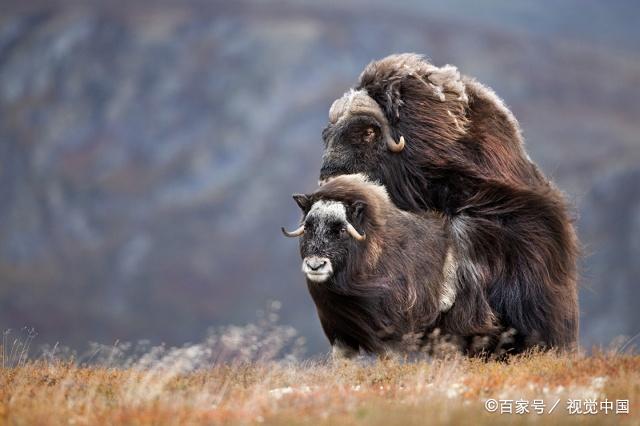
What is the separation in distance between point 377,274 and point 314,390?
120 cm

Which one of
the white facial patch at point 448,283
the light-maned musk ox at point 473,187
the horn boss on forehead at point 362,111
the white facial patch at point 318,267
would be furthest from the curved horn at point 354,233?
the horn boss on forehead at point 362,111

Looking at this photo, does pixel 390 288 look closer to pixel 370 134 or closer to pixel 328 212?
pixel 328 212

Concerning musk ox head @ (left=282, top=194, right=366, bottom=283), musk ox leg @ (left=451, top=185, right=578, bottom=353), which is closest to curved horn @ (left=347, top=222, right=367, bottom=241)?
musk ox head @ (left=282, top=194, right=366, bottom=283)

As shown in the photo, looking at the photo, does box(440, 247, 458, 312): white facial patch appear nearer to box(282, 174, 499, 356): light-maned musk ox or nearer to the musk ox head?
box(282, 174, 499, 356): light-maned musk ox

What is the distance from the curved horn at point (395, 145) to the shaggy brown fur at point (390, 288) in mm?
358

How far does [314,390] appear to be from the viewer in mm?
4551

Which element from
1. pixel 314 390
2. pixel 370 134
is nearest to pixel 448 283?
pixel 370 134

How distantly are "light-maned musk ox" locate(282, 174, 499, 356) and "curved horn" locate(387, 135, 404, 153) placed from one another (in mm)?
360

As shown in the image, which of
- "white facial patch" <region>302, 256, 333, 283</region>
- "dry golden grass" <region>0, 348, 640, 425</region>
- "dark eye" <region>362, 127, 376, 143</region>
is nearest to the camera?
"dry golden grass" <region>0, 348, 640, 425</region>

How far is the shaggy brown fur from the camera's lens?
5531 millimetres

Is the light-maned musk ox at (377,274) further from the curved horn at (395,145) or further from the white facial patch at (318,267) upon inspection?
the curved horn at (395,145)

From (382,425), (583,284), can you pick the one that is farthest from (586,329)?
(382,425)

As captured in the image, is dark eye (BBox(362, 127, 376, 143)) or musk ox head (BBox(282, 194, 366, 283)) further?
dark eye (BBox(362, 127, 376, 143))

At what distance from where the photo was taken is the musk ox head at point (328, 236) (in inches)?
213
